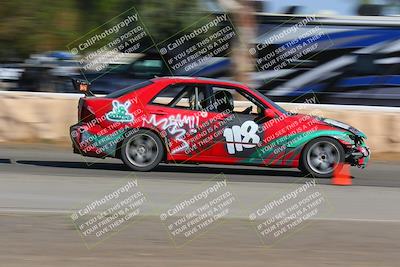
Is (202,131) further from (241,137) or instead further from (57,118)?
(57,118)

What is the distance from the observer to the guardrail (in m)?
16.0

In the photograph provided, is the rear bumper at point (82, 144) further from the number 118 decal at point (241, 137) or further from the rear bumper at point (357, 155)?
the rear bumper at point (357, 155)

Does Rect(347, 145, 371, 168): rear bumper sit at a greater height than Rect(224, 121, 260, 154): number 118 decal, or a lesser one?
lesser

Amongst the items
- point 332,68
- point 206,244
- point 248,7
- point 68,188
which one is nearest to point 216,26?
point 248,7

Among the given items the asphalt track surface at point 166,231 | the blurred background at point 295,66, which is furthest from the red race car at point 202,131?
the blurred background at point 295,66

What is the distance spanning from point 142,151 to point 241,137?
4.95 ft

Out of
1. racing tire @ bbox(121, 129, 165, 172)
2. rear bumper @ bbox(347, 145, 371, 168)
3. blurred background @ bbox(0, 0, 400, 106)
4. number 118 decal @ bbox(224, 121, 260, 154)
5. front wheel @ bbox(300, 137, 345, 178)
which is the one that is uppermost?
blurred background @ bbox(0, 0, 400, 106)

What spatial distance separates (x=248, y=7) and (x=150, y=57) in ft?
14.1

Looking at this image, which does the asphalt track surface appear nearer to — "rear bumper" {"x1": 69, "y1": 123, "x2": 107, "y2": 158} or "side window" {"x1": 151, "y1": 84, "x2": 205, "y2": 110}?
"rear bumper" {"x1": 69, "y1": 123, "x2": 107, "y2": 158}

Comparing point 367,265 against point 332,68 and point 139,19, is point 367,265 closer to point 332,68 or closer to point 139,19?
point 139,19

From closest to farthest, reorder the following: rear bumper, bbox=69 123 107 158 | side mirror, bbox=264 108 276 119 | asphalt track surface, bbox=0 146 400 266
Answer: asphalt track surface, bbox=0 146 400 266, rear bumper, bbox=69 123 107 158, side mirror, bbox=264 108 276 119

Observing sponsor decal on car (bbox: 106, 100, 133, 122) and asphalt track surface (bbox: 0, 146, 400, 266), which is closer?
asphalt track surface (bbox: 0, 146, 400, 266)

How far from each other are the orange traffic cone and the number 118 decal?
1.30m

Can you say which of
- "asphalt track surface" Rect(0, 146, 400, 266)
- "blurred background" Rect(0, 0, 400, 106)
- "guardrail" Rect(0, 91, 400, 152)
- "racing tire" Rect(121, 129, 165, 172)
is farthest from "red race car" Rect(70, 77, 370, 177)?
"blurred background" Rect(0, 0, 400, 106)
